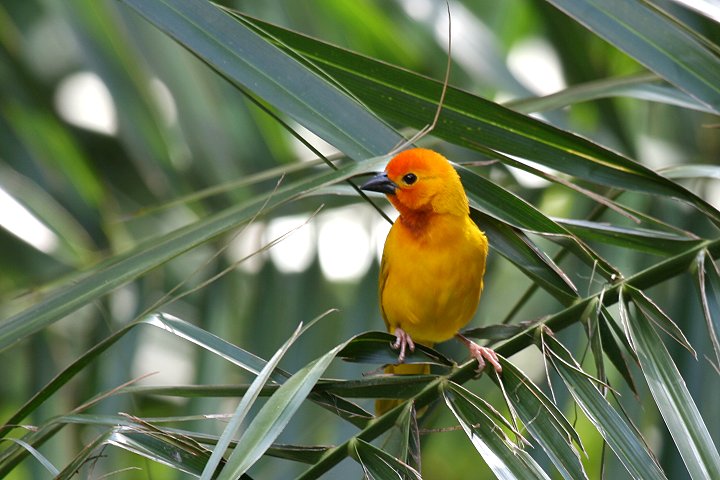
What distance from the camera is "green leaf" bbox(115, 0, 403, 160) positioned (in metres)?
1.64

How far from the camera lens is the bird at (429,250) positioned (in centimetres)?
265

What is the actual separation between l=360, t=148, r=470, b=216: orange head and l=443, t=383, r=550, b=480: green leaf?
3.55ft

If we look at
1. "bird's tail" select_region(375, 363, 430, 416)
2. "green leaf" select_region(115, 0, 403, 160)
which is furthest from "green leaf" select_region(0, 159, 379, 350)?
"bird's tail" select_region(375, 363, 430, 416)

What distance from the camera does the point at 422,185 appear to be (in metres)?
2.71

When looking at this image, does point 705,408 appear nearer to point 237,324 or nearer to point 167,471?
point 237,324

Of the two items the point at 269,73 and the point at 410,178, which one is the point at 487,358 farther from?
the point at 410,178

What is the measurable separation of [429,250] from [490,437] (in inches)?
45.8

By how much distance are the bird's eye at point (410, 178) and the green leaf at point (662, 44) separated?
2.97 ft

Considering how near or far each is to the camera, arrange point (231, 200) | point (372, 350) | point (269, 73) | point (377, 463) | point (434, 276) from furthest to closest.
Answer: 1. point (231, 200)
2. point (434, 276)
3. point (372, 350)
4. point (269, 73)
5. point (377, 463)

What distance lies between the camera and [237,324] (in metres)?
2.92

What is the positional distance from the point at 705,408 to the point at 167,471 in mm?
1892

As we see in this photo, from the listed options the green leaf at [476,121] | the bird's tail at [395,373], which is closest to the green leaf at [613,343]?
the green leaf at [476,121]

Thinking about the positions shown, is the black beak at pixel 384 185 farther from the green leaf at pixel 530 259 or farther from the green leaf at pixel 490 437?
the green leaf at pixel 490 437

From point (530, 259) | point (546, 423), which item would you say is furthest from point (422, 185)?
point (546, 423)
